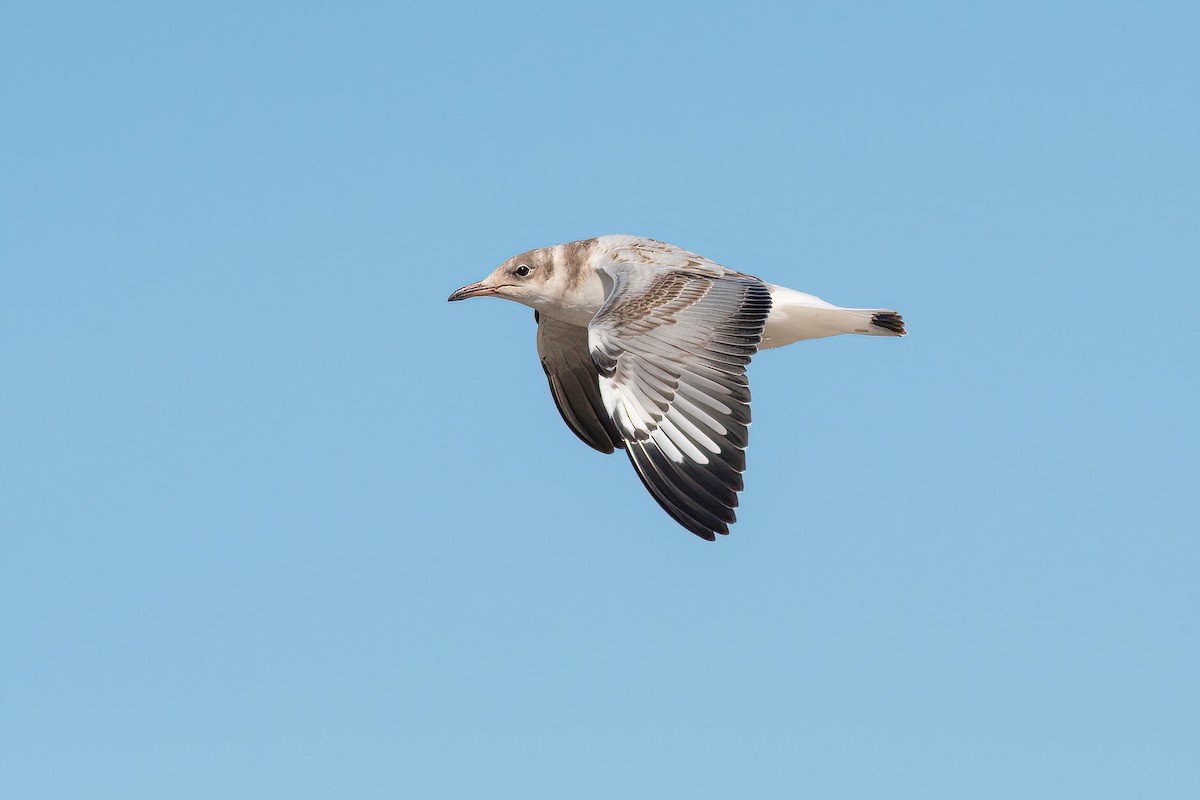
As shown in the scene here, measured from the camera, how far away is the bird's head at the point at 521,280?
53.5 ft

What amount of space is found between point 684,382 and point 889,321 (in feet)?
10.2

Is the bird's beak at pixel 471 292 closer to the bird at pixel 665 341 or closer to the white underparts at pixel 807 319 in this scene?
the bird at pixel 665 341

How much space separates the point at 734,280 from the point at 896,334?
187 cm

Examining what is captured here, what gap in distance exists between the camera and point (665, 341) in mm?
13547

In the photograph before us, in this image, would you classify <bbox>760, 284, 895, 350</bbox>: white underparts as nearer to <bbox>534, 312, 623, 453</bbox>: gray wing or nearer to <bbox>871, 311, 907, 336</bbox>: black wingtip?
<bbox>871, 311, 907, 336</bbox>: black wingtip

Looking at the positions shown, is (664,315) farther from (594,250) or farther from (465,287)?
(465,287)

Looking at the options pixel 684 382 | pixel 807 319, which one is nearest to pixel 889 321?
pixel 807 319

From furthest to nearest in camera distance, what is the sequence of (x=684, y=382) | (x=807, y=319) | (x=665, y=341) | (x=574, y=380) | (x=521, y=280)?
(x=574, y=380) < (x=521, y=280) < (x=807, y=319) < (x=665, y=341) < (x=684, y=382)

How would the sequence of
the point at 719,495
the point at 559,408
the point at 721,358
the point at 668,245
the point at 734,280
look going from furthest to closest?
the point at 559,408, the point at 668,245, the point at 734,280, the point at 721,358, the point at 719,495

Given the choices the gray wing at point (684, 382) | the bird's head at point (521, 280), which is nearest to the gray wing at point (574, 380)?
the bird's head at point (521, 280)

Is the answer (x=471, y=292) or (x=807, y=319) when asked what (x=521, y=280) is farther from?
(x=807, y=319)

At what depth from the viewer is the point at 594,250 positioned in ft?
52.5

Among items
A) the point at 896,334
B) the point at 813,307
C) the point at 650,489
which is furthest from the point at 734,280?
the point at 650,489

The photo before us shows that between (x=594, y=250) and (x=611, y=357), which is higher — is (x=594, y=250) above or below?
above
